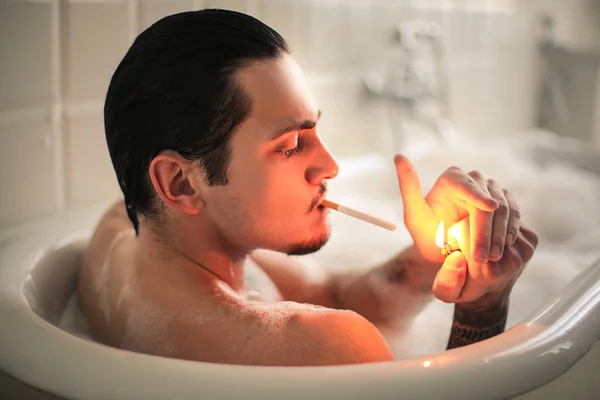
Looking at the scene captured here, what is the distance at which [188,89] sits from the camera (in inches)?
29.8

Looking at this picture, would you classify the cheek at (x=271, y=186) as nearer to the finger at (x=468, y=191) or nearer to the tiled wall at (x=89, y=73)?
the finger at (x=468, y=191)

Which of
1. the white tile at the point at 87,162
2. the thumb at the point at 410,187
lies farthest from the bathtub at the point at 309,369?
the white tile at the point at 87,162

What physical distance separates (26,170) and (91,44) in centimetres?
24

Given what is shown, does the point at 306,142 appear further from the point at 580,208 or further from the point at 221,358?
the point at 580,208

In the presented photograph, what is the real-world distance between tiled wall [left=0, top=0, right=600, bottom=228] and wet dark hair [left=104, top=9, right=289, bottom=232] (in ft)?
1.42

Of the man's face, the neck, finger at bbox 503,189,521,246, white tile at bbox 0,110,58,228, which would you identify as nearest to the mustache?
the man's face

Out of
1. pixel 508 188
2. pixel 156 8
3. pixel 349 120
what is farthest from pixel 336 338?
pixel 508 188

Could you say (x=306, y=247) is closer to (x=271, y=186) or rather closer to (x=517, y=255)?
(x=271, y=186)

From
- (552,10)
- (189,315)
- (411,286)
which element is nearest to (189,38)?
(189,315)

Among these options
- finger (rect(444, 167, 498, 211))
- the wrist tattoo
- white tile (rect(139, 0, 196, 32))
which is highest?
white tile (rect(139, 0, 196, 32))

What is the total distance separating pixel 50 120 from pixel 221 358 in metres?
0.67

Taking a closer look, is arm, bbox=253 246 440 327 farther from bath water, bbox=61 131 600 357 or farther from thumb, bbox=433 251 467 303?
thumb, bbox=433 251 467 303

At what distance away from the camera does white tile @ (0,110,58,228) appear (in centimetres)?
116

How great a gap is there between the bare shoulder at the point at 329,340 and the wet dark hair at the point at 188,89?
0.19 m
